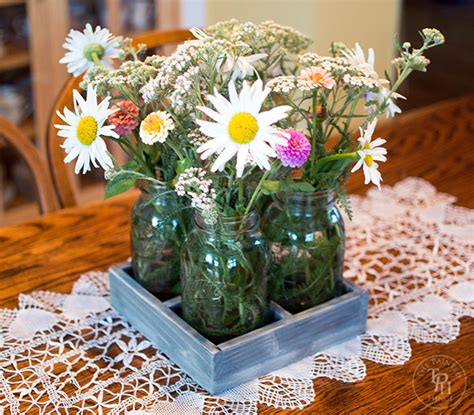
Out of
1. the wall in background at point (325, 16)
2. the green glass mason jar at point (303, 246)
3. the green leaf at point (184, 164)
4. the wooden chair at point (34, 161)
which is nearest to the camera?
the green leaf at point (184, 164)

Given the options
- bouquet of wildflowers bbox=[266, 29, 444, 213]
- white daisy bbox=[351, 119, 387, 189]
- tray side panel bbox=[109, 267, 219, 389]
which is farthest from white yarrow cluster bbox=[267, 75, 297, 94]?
tray side panel bbox=[109, 267, 219, 389]

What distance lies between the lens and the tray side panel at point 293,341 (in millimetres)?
972

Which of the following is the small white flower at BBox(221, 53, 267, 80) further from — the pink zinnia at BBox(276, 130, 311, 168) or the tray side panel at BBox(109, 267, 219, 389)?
the tray side panel at BBox(109, 267, 219, 389)

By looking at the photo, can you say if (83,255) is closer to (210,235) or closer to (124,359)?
(124,359)

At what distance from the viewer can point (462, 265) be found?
4.30 ft

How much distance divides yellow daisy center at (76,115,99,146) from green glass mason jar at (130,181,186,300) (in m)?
0.15

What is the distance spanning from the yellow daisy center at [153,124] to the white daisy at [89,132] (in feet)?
0.17

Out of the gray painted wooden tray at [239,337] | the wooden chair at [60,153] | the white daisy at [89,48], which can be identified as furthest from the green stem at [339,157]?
the wooden chair at [60,153]

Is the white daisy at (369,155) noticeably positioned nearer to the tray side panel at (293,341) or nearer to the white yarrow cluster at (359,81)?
the white yarrow cluster at (359,81)

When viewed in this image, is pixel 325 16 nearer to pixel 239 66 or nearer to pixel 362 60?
pixel 362 60

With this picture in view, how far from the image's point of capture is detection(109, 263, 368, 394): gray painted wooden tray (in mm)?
967

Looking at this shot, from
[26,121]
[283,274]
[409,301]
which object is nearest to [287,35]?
[283,274]

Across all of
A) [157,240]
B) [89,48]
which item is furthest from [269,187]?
[89,48]

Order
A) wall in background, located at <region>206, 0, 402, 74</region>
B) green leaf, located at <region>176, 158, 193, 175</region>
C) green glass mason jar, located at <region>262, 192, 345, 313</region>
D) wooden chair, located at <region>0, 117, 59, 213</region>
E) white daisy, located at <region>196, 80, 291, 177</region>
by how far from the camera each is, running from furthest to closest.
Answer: wall in background, located at <region>206, 0, 402, 74</region>
wooden chair, located at <region>0, 117, 59, 213</region>
green glass mason jar, located at <region>262, 192, 345, 313</region>
green leaf, located at <region>176, 158, 193, 175</region>
white daisy, located at <region>196, 80, 291, 177</region>
